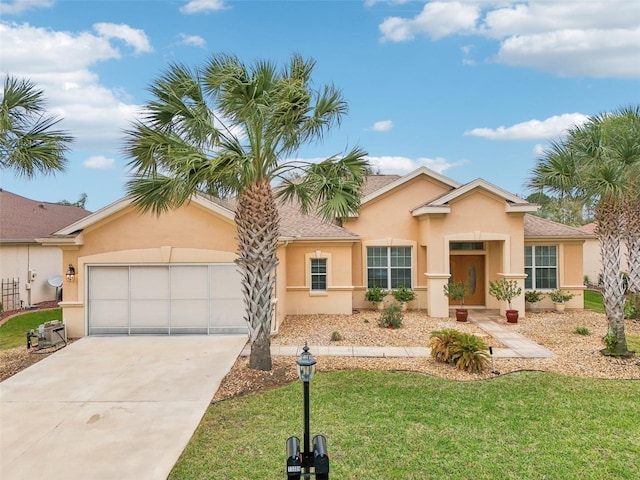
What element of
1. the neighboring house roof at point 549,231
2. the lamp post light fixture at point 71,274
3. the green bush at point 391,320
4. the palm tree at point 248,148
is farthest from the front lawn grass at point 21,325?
the neighboring house roof at point 549,231

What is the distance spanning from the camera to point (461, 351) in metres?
9.47

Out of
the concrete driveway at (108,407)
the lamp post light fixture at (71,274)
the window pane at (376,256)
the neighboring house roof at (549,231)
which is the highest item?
the neighboring house roof at (549,231)

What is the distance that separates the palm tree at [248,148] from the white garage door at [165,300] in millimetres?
3839

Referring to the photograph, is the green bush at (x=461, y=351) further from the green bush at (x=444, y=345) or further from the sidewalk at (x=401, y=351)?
the sidewalk at (x=401, y=351)

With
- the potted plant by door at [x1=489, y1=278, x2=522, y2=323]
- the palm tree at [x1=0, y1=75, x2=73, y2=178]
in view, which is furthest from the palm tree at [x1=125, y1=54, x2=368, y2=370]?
the potted plant by door at [x1=489, y1=278, x2=522, y2=323]

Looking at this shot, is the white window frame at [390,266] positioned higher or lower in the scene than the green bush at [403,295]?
higher

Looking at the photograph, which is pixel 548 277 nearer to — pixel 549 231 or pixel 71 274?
pixel 549 231

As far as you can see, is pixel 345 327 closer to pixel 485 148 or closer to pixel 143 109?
pixel 143 109

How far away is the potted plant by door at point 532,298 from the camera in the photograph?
16.9 m

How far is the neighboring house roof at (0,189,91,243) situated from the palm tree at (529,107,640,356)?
21406mm

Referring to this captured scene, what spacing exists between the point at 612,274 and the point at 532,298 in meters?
6.88

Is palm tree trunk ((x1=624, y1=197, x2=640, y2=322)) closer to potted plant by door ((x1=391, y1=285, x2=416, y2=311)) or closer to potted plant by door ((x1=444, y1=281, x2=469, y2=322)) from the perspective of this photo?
potted plant by door ((x1=444, y1=281, x2=469, y2=322))

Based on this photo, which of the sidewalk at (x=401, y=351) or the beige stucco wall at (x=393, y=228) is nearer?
the sidewalk at (x=401, y=351)

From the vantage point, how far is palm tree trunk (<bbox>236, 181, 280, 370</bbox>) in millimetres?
9195
